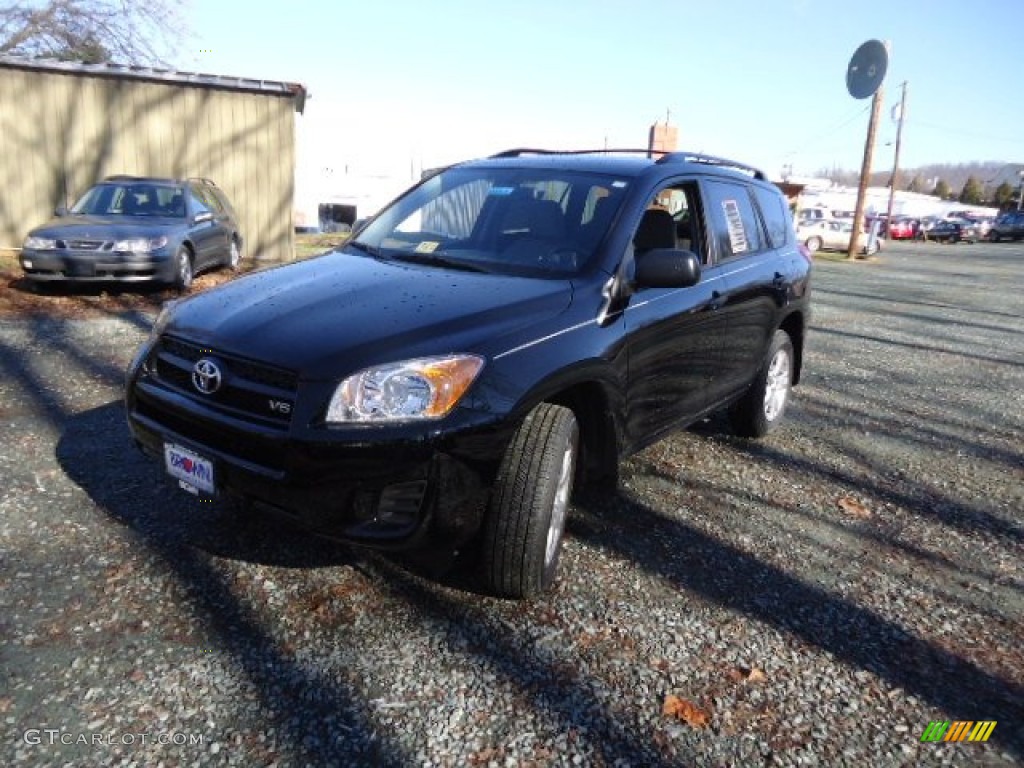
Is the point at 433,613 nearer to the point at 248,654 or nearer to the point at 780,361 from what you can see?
the point at 248,654

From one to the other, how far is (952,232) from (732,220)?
47224 millimetres

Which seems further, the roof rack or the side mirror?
the roof rack

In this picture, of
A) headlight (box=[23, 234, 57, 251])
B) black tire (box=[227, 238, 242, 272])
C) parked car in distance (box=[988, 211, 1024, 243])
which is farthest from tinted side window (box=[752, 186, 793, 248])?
parked car in distance (box=[988, 211, 1024, 243])

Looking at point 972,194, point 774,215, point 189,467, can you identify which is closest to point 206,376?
point 189,467

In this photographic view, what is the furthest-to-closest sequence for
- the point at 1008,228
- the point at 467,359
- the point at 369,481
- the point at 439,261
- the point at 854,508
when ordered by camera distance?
1. the point at 1008,228
2. the point at 854,508
3. the point at 439,261
4. the point at 467,359
5. the point at 369,481

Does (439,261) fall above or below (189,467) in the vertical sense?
above

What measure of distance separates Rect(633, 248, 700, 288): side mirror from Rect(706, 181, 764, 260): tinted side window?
1.00m

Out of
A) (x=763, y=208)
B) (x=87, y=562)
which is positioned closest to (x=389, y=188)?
(x=763, y=208)

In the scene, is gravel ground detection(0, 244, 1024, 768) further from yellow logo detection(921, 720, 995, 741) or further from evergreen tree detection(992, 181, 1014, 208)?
evergreen tree detection(992, 181, 1014, 208)

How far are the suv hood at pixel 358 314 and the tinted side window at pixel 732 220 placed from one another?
1.49 meters

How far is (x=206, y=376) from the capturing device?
281 centimetres

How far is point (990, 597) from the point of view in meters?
3.30

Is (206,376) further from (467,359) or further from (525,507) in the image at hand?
(525,507)

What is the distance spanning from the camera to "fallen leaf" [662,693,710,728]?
238 centimetres
